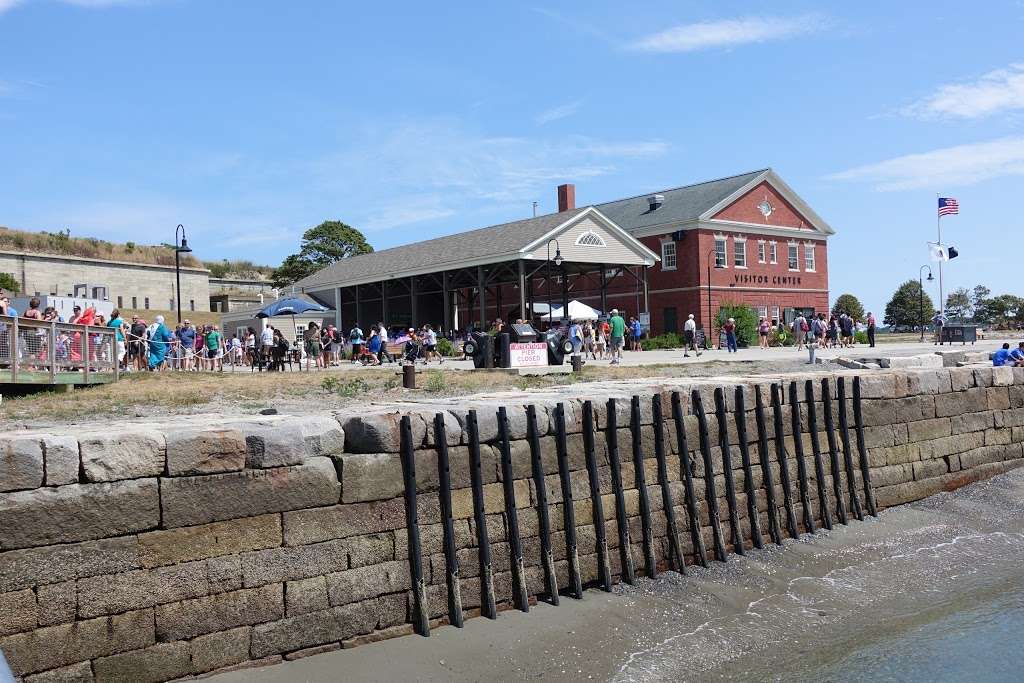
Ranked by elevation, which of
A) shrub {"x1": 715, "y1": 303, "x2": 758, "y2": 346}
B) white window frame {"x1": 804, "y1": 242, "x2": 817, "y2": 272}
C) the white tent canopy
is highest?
white window frame {"x1": 804, "y1": 242, "x2": 817, "y2": 272}

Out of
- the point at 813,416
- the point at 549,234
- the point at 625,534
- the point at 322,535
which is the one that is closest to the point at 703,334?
the point at 549,234

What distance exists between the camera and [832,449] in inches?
474

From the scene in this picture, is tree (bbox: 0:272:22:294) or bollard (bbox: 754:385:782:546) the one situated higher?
tree (bbox: 0:272:22:294)

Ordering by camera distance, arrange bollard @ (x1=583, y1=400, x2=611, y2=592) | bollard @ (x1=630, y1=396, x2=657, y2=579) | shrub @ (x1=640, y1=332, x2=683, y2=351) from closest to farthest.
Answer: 1. bollard @ (x1=583, y1=400, x2=611, y2=592)
2. bollard @ (x1=630, y1=396, x2=657, y2=579)
3. shrub @ (x1=640, y1=332, x2=683, y2=351)

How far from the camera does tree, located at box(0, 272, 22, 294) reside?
1956 inches

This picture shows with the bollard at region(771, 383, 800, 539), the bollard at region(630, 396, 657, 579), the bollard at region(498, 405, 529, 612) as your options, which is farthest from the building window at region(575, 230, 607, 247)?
the bollard at region(498, 405, 529, 612)

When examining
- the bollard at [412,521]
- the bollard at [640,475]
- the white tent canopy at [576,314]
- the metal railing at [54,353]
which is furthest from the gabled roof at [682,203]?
the bollard at [412,521]

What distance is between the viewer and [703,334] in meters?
39.9

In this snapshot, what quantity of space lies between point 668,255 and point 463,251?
10532mm

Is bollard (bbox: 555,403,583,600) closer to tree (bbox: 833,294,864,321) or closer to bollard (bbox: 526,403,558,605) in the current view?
bollard (bbox: 526,403,558,605)

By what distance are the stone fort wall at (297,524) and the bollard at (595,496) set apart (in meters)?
0.02

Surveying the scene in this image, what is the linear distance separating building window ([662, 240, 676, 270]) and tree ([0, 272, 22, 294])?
34.8m

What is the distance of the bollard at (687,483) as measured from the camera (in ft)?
32.5

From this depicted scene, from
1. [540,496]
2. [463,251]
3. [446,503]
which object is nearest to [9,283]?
[463,251]
